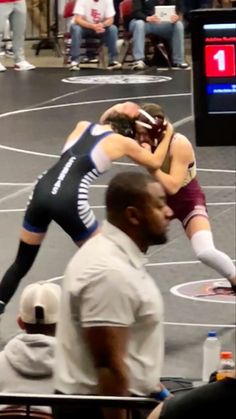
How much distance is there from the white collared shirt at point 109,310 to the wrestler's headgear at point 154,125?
339 centimetres

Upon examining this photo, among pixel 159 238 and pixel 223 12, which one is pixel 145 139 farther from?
pixel 159 238

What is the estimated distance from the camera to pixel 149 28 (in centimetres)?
2061

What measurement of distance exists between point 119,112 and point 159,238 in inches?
133

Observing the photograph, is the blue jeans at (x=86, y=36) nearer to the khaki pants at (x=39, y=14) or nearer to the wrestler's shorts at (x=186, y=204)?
the khaki pants at (x=39, y=14)

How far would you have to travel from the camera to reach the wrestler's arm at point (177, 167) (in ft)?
25.8

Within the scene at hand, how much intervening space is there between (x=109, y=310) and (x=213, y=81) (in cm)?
184

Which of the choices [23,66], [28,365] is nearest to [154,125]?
[28,365]

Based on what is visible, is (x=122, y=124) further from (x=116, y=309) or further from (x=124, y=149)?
(x=116, y=309)

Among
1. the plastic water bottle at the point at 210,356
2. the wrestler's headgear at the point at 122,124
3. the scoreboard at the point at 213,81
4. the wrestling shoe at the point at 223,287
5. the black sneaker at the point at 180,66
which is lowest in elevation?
the black sneaker at the point at 180,66

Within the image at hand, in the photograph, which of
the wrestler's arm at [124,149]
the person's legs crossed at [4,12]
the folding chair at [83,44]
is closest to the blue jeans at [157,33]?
the folding chair at [83,44]

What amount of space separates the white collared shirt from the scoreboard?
1306 mm

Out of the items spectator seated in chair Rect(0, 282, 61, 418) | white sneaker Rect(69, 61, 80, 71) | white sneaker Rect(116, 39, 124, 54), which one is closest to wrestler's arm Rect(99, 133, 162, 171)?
spectator seated in chair Rect(0, 282, 61, 418)

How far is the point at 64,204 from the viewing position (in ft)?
25.5

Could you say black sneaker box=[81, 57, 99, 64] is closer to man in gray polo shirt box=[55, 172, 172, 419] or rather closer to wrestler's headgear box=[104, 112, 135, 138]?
wrestler's headgear box=[104, 112, 135, 138]
